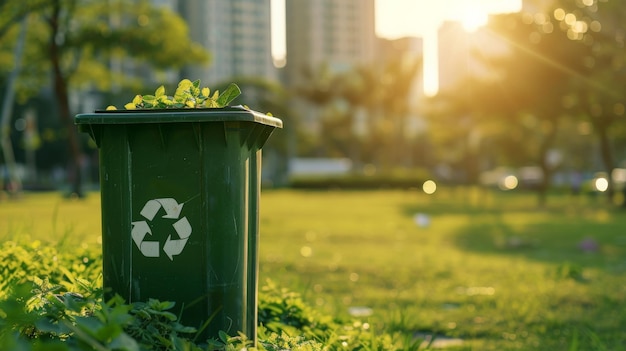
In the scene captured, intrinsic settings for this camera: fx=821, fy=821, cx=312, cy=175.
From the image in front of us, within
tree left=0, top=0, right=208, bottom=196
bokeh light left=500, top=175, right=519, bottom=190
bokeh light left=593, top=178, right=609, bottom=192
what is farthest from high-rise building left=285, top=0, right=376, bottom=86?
tree left=0, top=0, right=208, bottom=196

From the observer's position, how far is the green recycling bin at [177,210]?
347 cm

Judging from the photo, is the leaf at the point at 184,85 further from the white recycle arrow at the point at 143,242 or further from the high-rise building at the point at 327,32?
the high-rise building at the point at 327,32

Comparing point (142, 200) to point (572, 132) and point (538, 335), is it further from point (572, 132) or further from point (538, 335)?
point (572, 132)

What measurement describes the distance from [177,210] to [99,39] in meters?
28.0

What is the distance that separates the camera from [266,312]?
4703 mm

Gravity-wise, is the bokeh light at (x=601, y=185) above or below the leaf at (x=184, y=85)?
below

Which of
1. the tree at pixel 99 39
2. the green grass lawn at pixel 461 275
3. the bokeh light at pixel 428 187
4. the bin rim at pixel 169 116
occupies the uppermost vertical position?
the tree at pixel 99 39

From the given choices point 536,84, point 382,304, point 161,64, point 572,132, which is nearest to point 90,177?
point 572,132

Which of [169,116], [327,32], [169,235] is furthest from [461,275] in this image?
[327,32]

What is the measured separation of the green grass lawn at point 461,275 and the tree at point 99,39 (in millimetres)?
12395

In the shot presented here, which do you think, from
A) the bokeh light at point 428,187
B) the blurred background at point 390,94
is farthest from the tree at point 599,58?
the bokeh light at point 428,187

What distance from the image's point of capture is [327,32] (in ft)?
538

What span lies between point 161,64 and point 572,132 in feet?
142

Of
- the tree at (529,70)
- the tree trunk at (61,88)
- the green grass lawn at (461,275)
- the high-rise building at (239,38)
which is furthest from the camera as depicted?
the high-rise building at (239,38)
